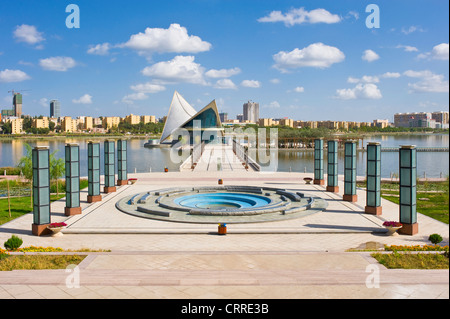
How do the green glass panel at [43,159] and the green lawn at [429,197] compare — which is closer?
the green glass panel at [43,159]

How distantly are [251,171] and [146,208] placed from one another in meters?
13.1

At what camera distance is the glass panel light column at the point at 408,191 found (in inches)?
391

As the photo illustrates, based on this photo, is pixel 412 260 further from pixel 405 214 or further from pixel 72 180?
pixel 72 180

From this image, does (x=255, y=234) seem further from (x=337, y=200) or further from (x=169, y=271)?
(x=337, y=200)

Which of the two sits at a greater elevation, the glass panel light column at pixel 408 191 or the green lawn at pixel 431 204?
the glass panel light column at pixel 408 191

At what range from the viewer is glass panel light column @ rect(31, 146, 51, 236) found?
1006 centimetres

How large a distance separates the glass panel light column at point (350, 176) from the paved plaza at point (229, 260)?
1351 mm

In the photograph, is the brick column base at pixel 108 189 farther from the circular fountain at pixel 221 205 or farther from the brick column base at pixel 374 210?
the brick column base at pixel 374 210

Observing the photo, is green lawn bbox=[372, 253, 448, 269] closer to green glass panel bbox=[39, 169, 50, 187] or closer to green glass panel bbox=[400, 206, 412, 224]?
green glass panel bbox=[400, 206, 412, 224]

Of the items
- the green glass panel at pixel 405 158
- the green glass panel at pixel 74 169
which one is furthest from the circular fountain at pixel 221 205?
the green glass panel at pixel 405 158

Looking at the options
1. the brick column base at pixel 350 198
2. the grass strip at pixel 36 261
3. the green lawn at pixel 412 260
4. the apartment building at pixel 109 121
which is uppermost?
the apartment building at pixel 109 121

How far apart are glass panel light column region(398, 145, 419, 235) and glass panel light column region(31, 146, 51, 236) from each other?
9.24m

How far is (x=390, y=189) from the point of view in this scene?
60.5 ft

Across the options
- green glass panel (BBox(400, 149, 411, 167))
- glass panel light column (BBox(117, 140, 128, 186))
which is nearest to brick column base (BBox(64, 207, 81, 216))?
glass panel light column (BBox(117, 140, 128, 186))
